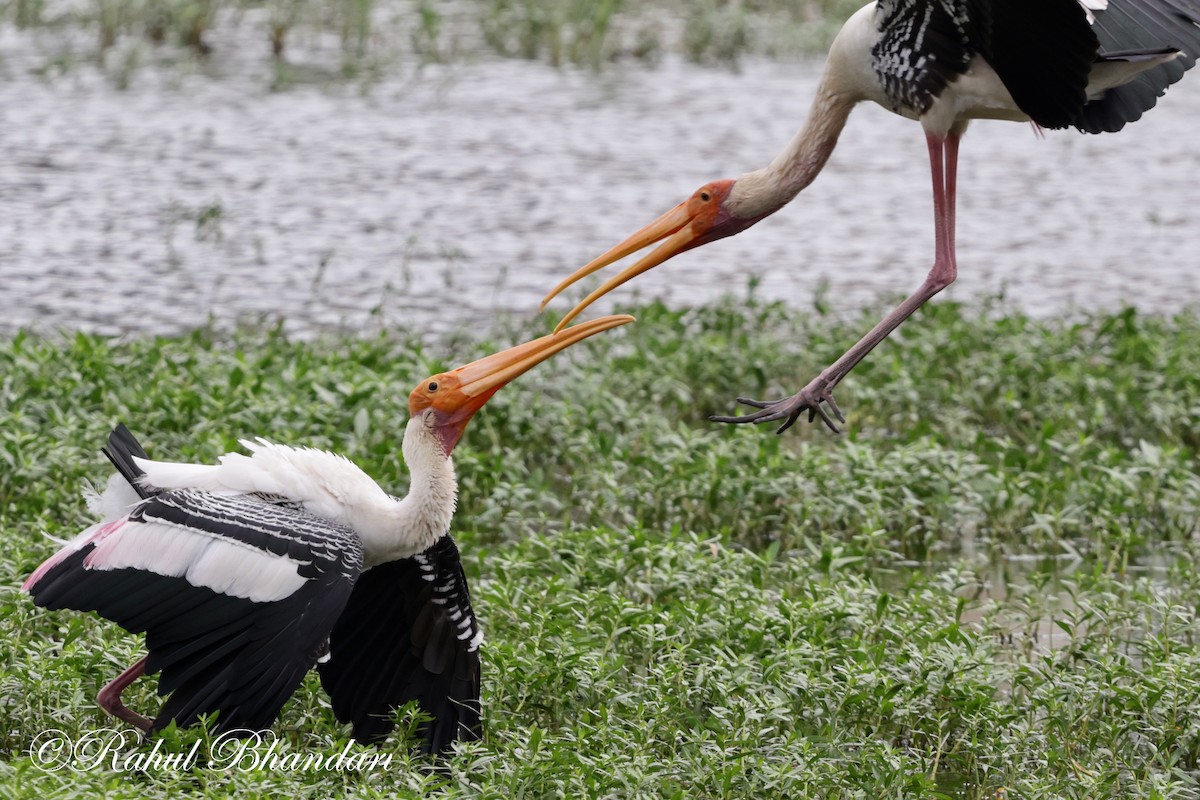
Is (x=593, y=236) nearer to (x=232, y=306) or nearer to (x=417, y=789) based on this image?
(x=232, y=306)

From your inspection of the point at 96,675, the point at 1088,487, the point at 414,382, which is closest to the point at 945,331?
the point at 1088,487

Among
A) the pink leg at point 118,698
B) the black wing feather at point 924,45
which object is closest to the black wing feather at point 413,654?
the pink leg at point 118,698

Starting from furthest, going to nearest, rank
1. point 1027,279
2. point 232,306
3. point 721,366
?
point 1027,279
point 232,306
point 721,366

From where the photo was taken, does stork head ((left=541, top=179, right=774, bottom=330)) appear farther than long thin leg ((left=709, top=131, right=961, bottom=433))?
Yes

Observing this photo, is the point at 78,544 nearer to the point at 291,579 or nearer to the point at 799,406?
the point at 291,579

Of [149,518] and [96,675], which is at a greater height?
[149,518]

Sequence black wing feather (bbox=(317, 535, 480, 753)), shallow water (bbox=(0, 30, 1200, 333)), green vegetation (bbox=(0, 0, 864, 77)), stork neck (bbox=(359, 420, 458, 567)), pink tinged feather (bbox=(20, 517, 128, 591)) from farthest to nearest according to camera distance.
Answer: green vegetation (bbox=(0, 0, 864, 77)), shallow water (bbox=(0, 30, 1200, 333)), black wing feather (bbox=(317, 535, 480, 753)), stork neck (bbox=(359, 420, 458, 567)), pink tinged feather (bbox=(20, 517, 128, 591))

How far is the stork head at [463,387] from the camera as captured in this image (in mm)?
4586

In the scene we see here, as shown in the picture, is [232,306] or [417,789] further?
[232,306]

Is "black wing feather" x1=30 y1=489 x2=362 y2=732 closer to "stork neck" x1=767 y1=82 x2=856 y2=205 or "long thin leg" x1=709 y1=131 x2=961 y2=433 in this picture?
"long thin leg" x1=709 y1=131 x2=961 y2=433

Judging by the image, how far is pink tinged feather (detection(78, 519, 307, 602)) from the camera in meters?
4.16

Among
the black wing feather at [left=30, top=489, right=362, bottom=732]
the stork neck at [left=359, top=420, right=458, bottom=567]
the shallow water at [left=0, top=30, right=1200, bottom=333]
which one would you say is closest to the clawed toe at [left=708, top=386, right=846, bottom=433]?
the stork neck at [left=359, top=420, right=458, bottom=567]

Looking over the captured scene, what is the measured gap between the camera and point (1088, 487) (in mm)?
6371

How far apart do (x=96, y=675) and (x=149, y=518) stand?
0.60 meters
